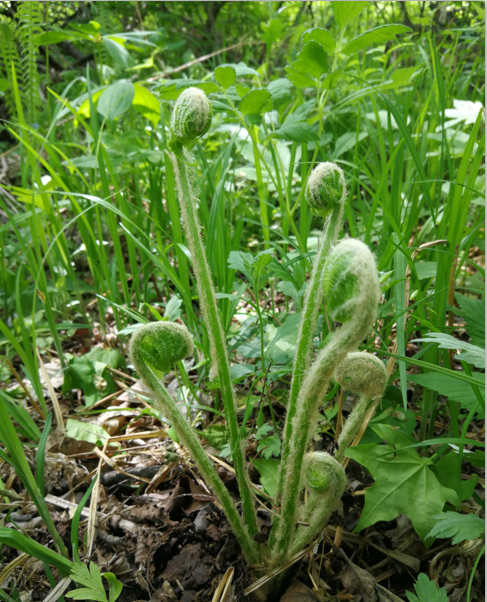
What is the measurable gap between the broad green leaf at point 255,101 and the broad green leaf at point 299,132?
0.35 ft

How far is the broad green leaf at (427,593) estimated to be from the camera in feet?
3.11

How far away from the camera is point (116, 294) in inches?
86.1

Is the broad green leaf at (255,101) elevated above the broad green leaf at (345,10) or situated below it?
below

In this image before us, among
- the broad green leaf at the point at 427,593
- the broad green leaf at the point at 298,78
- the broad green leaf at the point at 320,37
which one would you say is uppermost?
the broad green leaf at the point at 320,37

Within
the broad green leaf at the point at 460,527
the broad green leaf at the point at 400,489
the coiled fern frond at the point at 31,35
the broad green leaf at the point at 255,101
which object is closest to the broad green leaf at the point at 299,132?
the broad green leaf at the point at 255,101

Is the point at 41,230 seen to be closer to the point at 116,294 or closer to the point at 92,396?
the point at 116,294

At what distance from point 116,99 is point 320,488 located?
202cm

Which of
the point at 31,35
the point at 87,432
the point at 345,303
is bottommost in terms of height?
the point at 87,432

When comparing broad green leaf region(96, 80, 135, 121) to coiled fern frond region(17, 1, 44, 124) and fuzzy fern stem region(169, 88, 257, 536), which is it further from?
fuzzy fern stem region(169, 88, 257, 536)

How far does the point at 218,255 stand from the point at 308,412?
983mm

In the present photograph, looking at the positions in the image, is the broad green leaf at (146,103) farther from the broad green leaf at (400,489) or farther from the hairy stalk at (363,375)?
the broad green leaf at (400,489)

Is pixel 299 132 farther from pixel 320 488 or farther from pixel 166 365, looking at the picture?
pixel 320 488

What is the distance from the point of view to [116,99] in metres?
2.19

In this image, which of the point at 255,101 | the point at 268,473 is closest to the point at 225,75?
the point at 255,101
